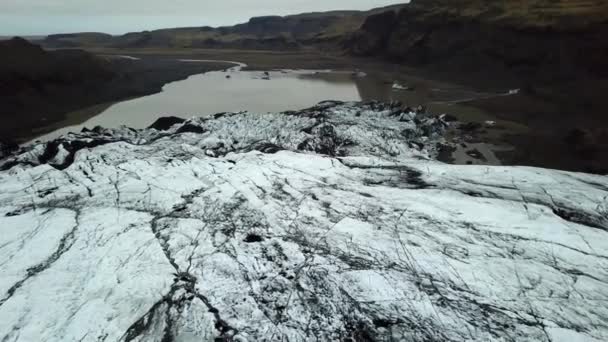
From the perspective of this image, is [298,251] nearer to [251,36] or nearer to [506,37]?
[506,37]

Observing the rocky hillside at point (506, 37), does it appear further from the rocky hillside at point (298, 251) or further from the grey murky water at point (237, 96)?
the rocky hillside at point (298, 251)

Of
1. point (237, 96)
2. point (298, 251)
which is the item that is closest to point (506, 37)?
point (237, 96)

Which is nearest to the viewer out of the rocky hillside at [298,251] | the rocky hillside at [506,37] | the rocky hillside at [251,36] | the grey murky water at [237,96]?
the rocky hillside at [298,251]

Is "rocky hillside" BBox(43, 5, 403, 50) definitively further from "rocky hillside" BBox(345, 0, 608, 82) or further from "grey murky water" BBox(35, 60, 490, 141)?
"grey murky water" BBox(35, 60, 490, 141)

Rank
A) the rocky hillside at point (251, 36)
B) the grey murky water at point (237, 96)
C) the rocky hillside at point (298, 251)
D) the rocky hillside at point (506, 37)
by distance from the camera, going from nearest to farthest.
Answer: the rocky hillside at point (298, 251) < the grey murky water at point (237, 96) < the rocky hillside at point (506, 37) < the rocky hillside at point (251, 36)

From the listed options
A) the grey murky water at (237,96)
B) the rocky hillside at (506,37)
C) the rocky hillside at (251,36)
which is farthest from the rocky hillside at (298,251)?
the rocky hillside at (251,36)

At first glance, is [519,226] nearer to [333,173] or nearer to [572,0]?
[333,173]

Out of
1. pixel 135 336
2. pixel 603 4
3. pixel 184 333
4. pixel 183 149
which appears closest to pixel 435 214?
pixel 184 333
